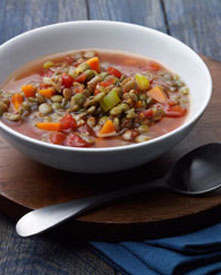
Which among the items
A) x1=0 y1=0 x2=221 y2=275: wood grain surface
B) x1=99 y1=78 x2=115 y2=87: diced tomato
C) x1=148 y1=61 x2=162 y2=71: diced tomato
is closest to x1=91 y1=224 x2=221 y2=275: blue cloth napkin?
x1=99 y1=78 x2=115 y2=87: diced tomato

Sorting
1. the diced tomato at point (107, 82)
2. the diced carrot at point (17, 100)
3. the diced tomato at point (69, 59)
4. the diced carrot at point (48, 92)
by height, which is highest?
the diced carrot at point (17, 100)

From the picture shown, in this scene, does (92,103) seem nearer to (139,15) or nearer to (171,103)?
(171,103)

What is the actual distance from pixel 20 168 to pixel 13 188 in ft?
0.54

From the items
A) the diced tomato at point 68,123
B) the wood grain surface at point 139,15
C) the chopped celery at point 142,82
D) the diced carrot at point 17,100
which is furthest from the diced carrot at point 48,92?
the wood grain surface at point 139,15

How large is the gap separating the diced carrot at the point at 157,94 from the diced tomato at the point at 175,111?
0.06m

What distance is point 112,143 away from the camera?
2785 millimetres

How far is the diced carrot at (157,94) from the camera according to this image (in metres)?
3.08

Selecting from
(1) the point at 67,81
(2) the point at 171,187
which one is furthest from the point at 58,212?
(1) the point at 67,81

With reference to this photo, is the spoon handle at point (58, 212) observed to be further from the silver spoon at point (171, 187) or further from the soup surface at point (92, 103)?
the soup surface at point (92, 103)

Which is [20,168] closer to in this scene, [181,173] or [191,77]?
[181,173]

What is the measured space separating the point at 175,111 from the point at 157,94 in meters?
0.15

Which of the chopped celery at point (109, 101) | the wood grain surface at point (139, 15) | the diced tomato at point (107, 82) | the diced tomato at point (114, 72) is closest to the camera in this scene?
the chopped celery at point (109, 101)

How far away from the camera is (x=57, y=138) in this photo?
2762 mm

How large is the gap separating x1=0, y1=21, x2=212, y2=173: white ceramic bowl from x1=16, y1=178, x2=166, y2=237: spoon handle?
0.13 metres
